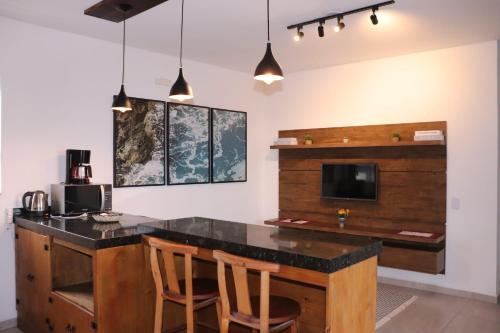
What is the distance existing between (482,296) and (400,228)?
1.09 metres

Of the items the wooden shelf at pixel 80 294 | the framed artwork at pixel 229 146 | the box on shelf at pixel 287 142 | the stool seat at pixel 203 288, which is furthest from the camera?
the box on shelf at pixel 287 142

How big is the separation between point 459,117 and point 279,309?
350cm

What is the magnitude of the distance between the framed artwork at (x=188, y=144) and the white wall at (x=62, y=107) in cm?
14

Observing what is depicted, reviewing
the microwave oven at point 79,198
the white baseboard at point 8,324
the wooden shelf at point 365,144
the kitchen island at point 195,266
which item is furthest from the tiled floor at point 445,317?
the wooden shelf at point 365,144

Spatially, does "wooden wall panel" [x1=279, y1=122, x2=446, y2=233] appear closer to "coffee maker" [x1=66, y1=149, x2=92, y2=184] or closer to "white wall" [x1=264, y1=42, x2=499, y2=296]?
"white wall" [x1=264, y1=42, x2=499, y2=296]

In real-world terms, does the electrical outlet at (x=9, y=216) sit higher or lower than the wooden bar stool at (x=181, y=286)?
higher

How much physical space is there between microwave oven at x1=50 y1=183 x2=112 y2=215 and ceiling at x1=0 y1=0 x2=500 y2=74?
1542 millimetres

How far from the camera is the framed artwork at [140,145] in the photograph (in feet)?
14.9

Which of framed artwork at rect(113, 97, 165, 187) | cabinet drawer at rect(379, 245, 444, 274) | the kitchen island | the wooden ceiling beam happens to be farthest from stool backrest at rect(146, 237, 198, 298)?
cabinet drawer at rect(379, 245, 444, 274)

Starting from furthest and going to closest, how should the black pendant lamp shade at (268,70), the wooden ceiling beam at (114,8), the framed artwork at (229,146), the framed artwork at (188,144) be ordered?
1. the framed artwork at (229,146)
2. the framed artwork at (188,144)
3. the wooden ceiling beam at (114,8)
4. the black pendant lamp shade at (268,70)

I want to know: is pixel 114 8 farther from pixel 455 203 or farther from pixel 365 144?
pixel 455 203

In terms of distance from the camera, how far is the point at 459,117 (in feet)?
15.3

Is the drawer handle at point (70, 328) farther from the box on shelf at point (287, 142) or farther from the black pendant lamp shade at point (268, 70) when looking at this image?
the box on shelf at point (287, 142)

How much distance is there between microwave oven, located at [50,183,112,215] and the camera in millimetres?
3730
